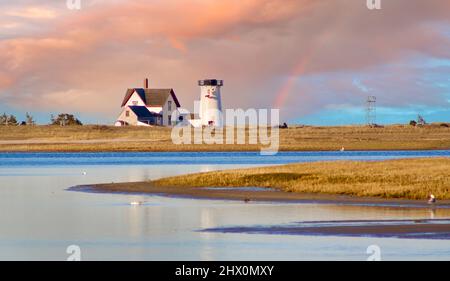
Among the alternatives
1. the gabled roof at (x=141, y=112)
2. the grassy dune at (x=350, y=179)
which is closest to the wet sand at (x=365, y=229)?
the grassy dune at (x=350, y=179)

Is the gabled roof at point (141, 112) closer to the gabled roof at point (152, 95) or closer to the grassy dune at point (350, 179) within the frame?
the gabled roof at point (152, 95)

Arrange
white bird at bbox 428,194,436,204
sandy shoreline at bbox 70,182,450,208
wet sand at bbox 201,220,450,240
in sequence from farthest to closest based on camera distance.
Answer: sandy shoreline at bbox 70,182,450,208, white bird at bbox 428,194,436,204, wet sand at bbox 201,220,450,240

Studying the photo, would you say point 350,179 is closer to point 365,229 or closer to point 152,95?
point 365,229

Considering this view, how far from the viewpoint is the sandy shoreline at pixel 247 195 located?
136ft

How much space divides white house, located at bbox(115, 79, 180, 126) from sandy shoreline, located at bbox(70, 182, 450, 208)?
314 ft

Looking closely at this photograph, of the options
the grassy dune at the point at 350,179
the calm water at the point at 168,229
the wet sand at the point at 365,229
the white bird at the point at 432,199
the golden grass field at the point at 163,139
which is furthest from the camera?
the golden grass field at the point at 163,139

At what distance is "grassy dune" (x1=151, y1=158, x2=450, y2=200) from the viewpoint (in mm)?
43906

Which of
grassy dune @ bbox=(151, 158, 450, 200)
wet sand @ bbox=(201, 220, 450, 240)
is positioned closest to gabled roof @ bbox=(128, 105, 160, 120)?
grassy dune @ bbox=(151, 158, 450, 200)

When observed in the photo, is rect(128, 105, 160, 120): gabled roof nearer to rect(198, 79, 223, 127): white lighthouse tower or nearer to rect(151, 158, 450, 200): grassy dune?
rect(198, 79, 223, 127): white lighthouse tower

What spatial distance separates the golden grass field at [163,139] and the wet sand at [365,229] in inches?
3081

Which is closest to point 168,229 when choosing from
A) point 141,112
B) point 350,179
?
point 350,179

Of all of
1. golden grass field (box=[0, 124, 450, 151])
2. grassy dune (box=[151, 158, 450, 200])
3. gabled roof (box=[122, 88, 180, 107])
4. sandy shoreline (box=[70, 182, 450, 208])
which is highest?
gabled roof (box=[122, 88, 180, 107])

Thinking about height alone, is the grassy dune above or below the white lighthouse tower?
below
